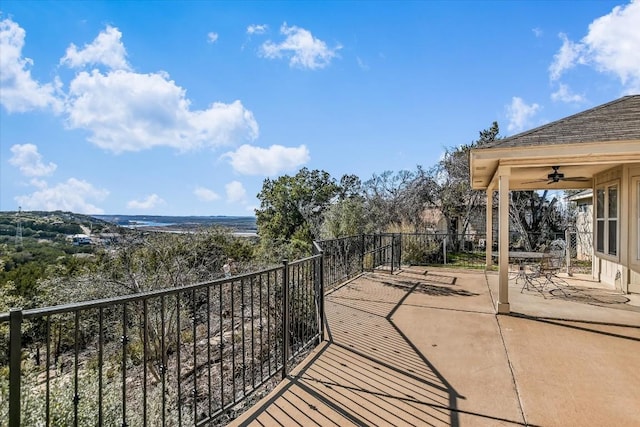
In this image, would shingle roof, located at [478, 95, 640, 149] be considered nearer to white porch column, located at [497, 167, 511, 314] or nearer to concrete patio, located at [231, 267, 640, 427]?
white porch column, located at [497, 167, 511, 314]

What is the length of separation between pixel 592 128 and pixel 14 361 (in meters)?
7.06

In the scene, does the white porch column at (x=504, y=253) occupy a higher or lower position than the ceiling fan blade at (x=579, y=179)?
lower

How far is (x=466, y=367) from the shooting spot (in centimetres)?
345

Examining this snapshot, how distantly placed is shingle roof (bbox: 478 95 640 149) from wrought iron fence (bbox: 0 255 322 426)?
3974 millimetres

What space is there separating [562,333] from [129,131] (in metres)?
15.4

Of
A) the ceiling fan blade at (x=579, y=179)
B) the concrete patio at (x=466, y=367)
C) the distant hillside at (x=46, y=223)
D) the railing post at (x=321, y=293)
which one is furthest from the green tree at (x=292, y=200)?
the railing post at (x=321, y=293)

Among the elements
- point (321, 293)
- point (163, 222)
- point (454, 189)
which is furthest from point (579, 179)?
point (163, 222)

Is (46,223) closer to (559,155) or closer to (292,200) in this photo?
(292,200)

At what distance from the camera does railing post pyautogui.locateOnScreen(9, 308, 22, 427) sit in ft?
4.69

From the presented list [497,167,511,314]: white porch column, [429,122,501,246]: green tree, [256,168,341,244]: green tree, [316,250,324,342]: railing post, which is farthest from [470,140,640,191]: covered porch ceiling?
[256,168,341,244]: green tree

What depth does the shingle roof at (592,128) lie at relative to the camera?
5.07 metres

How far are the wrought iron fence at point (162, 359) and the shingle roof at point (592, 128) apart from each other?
3.97m

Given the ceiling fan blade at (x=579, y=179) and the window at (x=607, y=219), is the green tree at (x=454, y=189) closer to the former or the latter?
the ceiling fan blade at (x=579, y=179)

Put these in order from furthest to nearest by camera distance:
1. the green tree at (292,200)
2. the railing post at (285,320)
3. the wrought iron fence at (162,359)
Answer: the green tree at (292,200) → the railing post at (285,320) → the wrought iron fence at (162,359)
